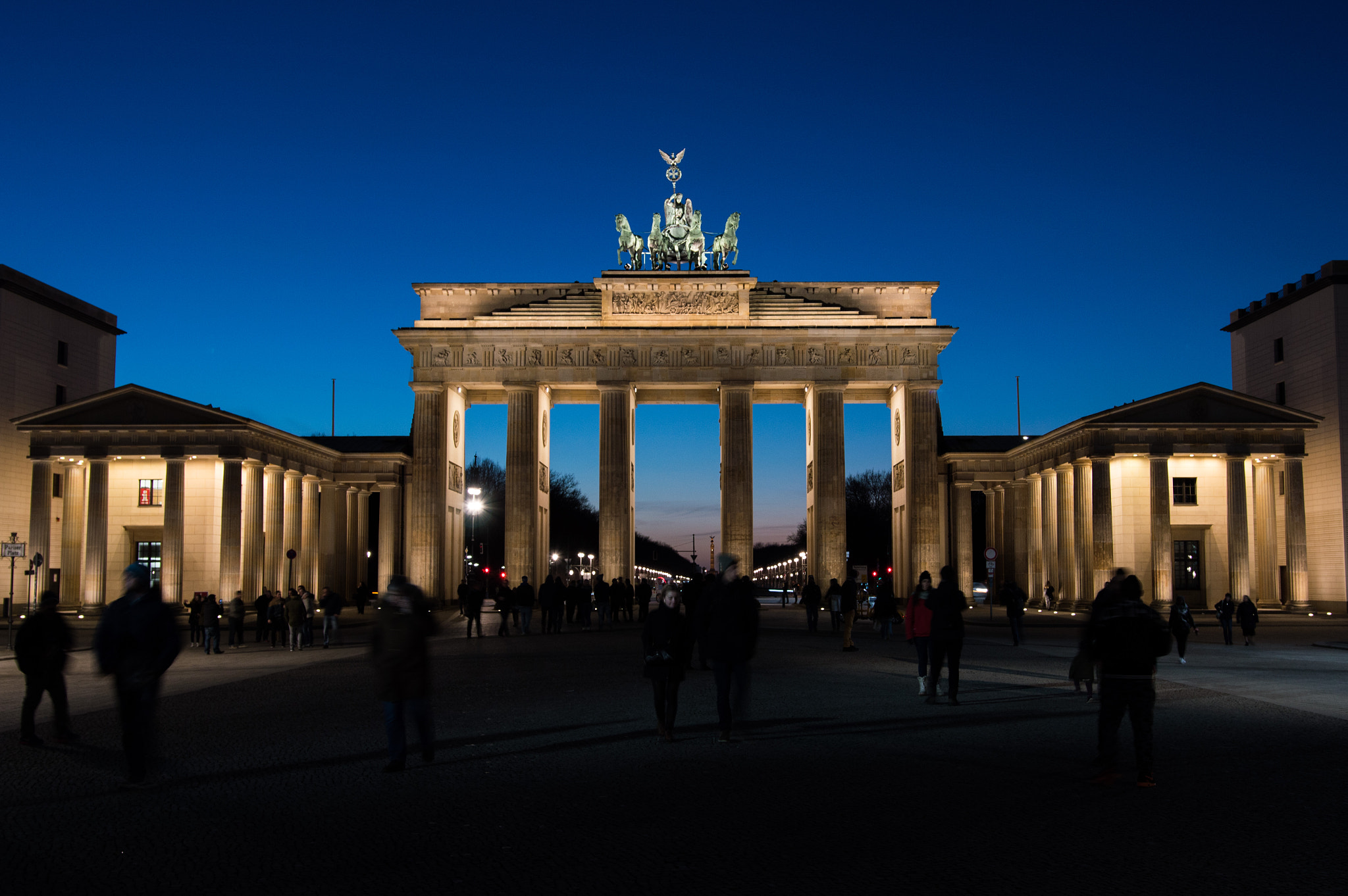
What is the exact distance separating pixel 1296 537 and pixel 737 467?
83.1 feet

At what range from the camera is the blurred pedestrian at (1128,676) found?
980cm

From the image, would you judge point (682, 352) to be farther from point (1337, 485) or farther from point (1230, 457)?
point (1337, 485)

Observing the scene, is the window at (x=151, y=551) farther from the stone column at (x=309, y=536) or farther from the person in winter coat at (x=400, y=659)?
the person in winter coat at (x=400, y=659)

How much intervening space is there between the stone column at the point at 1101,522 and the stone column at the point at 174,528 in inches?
1493

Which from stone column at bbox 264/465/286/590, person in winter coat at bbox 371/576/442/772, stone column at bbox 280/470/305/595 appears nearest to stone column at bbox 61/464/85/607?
stone column at bbox 264/465/286/590

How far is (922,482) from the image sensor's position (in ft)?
185

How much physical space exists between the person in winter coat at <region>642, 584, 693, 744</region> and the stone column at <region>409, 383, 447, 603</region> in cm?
4418

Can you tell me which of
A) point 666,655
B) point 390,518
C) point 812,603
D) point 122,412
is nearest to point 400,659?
point 666,655

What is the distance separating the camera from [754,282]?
57125 mm

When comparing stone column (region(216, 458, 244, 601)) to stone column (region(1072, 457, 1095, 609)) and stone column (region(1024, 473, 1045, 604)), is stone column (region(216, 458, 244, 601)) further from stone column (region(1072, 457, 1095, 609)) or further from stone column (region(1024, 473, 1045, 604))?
stone column (region(1024, 473, 1045, 604))

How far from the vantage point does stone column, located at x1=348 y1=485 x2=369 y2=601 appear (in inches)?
2419

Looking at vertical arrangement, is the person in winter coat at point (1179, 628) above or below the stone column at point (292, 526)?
below

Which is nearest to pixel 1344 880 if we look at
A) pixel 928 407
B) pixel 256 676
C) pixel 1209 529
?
pixel 256 676

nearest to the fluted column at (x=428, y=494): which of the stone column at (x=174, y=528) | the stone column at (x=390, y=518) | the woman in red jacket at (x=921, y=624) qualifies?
the stone column at (x=390, y=518)
